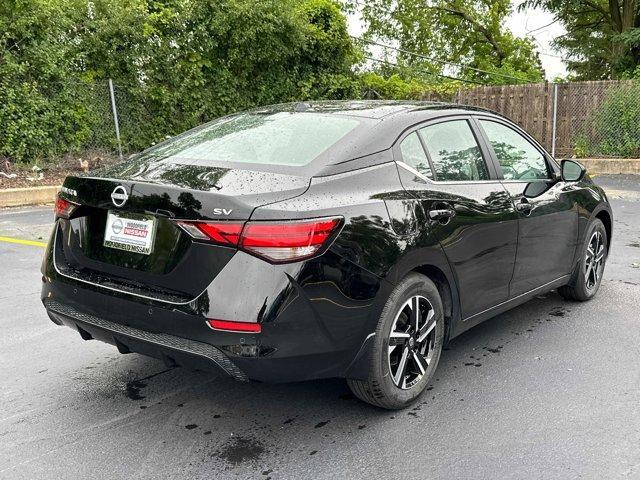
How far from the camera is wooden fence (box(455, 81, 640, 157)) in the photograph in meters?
16.0

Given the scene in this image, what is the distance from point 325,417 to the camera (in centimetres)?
331

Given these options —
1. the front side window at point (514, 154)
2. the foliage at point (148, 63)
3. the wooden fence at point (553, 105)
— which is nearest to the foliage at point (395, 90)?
the wooden fence at point (553, 105)

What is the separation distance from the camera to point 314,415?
11.0ft

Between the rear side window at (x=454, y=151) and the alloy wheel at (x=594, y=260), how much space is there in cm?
169

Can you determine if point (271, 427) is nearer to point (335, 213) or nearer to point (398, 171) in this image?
point (335, 213)

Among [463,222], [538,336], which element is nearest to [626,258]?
[538,336]

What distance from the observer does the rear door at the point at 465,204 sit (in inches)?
136

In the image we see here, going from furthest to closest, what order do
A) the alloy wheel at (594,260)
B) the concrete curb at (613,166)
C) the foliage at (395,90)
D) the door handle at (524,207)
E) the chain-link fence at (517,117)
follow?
the foliage at (395,90) < the concrete curb at (613,166) < the chain-link fence at (517,117) < the alloy wheel at (594,260) < the door handle at (524,207)

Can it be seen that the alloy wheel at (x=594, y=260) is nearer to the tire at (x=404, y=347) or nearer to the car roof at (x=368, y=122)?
the car roof at (x=368, y=122)

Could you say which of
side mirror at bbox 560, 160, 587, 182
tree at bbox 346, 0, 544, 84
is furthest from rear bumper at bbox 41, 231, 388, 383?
tree at bbox 346, 0, 544, 84

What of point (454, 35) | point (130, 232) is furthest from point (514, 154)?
point (454, 35)

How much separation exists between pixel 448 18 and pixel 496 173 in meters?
34.6

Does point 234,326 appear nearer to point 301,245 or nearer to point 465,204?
point 301,245

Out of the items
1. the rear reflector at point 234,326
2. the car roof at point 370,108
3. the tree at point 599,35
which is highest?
the tree at point 599,35
